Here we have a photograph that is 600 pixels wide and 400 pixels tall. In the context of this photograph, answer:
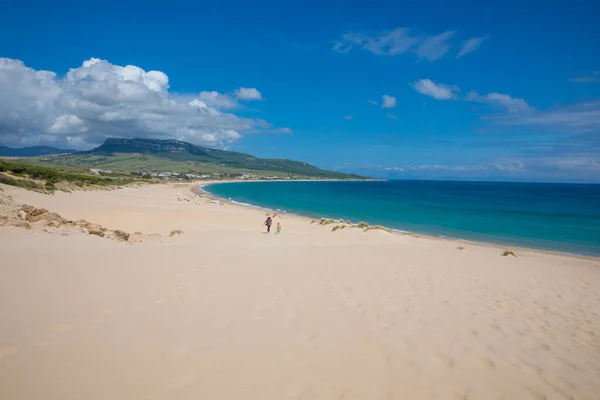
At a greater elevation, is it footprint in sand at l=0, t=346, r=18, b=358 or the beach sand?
footprint in sand at l=0, t=346, r=18, b=358

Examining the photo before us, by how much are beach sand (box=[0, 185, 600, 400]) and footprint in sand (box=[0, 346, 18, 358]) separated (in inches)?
1.3

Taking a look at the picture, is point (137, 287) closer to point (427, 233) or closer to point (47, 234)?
point (47, 234)

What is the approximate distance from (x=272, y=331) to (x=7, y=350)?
3451mm

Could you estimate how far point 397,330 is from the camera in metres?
5.58

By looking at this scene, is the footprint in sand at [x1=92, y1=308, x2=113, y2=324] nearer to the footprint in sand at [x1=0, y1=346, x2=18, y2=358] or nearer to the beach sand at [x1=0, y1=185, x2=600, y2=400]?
the beach sand at [x1=0, y1=185, x2=600, y2=400]

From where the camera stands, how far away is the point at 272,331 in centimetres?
522

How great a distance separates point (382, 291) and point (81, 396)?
6.43 m

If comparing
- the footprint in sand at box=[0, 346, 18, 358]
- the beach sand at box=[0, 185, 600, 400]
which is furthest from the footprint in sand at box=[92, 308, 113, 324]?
the footprint in sand at box=[0, 346, 18, 358]

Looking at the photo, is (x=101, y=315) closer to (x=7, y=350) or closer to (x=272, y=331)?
(x=7, y=350)

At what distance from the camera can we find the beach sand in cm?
375

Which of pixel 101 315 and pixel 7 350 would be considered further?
pixel 101 315

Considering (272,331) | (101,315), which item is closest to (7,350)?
(101,315)

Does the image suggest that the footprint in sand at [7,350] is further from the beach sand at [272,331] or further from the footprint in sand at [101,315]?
the footprint in sand at [101,315]

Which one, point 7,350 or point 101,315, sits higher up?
point 7,350
